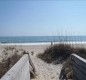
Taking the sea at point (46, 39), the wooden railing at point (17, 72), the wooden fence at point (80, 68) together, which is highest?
the wooden railing at point (17, 72)

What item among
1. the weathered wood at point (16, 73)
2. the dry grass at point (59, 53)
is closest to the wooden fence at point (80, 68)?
the weathered wood at point (16, 73)

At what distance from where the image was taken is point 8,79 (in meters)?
2.22

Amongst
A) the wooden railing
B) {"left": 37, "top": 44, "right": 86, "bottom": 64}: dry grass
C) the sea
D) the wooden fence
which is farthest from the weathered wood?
the sea

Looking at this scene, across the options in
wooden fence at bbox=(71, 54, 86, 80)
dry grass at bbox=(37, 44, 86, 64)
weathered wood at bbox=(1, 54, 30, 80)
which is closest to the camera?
weathered wood at bbox=(1, 54, 30, 80)

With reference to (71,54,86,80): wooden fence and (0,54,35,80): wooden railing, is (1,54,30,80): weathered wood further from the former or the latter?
(71,54,86,80): wooden fence

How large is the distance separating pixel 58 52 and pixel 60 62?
1099 mm

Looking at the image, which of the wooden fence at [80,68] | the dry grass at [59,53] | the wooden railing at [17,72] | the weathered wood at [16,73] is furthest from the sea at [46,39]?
the weathered wood at [16,73]

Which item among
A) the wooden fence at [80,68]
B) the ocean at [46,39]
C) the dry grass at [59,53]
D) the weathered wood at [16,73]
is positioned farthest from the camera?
the ocean at [46,39]

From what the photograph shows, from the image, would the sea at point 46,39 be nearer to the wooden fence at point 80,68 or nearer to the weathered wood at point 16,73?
the wooden fence at point 80,68

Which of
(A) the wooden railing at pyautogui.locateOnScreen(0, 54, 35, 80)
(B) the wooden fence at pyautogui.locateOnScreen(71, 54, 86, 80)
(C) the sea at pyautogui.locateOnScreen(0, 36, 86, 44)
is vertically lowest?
(C) the sea at pyautogui.locateOnScreen(0, 36, 86, 44)

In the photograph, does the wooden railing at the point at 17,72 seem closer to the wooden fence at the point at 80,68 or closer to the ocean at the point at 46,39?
the wooden fence at the point at 80,68

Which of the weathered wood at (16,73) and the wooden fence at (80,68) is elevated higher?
the weathered wood at (16,73)

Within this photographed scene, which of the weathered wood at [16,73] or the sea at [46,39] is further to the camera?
the sea at [46,39]

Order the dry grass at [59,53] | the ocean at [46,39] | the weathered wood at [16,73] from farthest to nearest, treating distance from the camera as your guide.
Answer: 1. the ocean at [46,39]
2. the dry grass at [59,53]
3. the weathered wood at [16,73]
